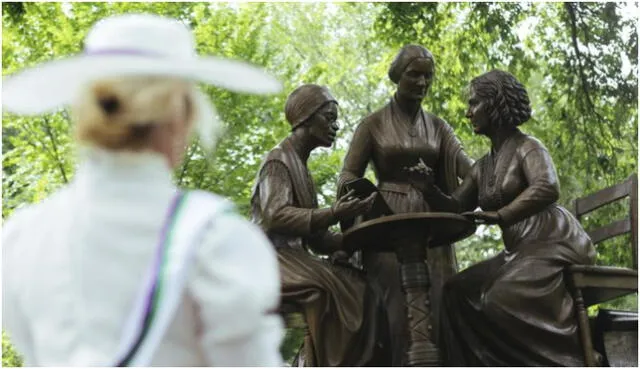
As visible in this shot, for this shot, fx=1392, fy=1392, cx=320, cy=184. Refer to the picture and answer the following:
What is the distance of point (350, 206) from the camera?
296 inches

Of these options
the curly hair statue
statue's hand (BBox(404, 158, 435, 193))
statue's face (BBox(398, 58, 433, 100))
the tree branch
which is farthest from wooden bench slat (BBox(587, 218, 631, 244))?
the tree branch

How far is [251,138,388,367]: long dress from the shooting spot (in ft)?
24.9

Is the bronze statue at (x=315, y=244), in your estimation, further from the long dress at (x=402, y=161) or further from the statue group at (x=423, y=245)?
the long dress at (x=402, y=161)

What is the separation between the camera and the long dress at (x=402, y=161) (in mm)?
8031

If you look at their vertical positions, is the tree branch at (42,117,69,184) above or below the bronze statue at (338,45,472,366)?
above

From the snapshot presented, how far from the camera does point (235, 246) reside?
8.46ft

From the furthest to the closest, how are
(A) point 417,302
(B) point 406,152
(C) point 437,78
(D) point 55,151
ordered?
(D) point 55,151, (C) point 437,78, (B) point 406,152, (A) point 417,302

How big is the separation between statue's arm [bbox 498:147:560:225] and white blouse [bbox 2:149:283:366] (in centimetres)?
498

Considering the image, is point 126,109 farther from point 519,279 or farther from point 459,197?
point 459,197

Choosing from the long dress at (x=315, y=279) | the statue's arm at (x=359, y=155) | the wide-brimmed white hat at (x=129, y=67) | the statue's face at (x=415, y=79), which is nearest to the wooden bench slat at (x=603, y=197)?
the statue's face at (x=415, y=79)

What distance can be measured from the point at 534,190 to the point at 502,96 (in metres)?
0.60

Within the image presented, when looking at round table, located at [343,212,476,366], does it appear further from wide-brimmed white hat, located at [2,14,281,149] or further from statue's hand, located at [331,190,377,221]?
wide-brimmed white hat, located at [2,14,281,149]

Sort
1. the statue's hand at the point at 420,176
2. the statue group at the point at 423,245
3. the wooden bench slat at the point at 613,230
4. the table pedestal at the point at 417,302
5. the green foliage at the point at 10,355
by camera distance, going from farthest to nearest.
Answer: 1. the green foliage at the point at 10,355
2. the wooden bench slat at the point at 613,230
3. the statue's hand at the point at 420,176
4. the statue group at the point at 423,245
5. the table pedestal at the point at 417,302

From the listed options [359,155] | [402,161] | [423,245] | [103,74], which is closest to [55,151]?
[359,155]
